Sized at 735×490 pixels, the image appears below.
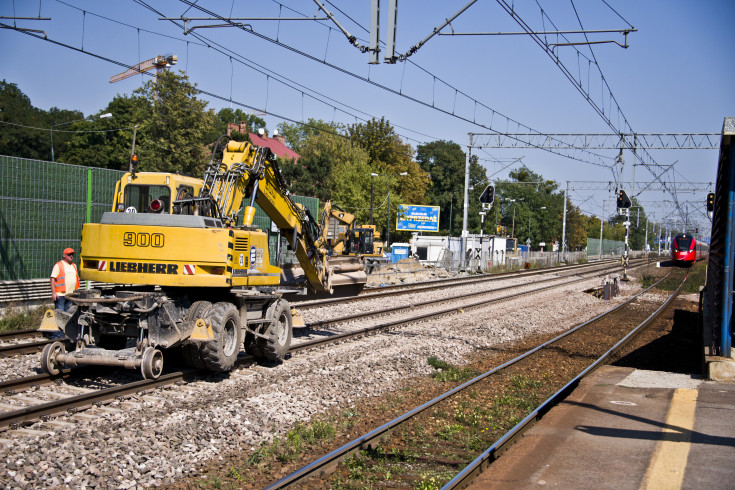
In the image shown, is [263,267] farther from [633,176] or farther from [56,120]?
[56,120]

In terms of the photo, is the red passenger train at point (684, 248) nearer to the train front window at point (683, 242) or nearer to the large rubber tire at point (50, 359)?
the train front window at point (683, 242)

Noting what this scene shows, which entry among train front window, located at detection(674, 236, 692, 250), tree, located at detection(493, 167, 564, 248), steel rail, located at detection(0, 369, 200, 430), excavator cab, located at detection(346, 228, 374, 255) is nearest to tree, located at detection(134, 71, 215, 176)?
excavator cab, located at detection(346, 228, 374, 255)

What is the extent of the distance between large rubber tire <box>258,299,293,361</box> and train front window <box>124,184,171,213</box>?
2.56 m

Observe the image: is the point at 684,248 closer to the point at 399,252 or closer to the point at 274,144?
the point at 399,252

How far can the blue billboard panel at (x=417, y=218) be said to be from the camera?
63.4 m

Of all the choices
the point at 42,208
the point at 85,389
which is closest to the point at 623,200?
the point at 42,208

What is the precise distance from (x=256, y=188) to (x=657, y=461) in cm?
718

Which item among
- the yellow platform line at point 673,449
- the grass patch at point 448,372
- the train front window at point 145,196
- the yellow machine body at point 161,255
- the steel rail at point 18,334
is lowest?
the grass patch at point 448,372

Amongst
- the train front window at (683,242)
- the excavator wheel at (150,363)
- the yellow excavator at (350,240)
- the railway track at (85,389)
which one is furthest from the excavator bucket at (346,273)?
the train front window at (683,242)

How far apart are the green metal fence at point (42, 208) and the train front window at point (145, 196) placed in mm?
9436

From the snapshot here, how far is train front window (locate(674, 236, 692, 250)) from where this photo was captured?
170ft

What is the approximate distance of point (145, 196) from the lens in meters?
10.2

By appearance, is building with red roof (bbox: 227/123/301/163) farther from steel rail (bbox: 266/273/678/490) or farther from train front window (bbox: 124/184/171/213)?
steel rail (bbox: 266/273/678/490)

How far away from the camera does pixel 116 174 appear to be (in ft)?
66.9
